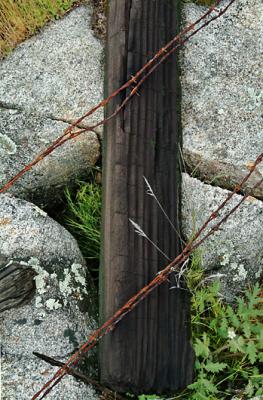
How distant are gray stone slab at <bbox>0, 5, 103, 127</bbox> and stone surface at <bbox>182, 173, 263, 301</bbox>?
0.71 metres

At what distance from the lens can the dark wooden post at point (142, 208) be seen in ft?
10.1

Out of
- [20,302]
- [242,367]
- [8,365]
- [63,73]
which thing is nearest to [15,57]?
[63,73]

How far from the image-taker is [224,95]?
Answer: 12.8ft

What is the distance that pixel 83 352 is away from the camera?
317 cm

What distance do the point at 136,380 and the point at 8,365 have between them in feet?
1.87

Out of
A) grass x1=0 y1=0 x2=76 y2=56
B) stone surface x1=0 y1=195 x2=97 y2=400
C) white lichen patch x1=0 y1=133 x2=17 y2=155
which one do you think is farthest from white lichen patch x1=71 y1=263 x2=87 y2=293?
grass x1=0 y1=0 x2=76 y2=56

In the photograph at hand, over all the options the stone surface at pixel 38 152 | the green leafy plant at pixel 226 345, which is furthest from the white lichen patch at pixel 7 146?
the green leafy plant at pixel 226 345

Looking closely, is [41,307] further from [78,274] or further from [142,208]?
[142,208]

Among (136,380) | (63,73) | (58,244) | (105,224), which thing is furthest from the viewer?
(63,73)

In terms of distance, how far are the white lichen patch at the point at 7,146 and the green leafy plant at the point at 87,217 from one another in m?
0.36

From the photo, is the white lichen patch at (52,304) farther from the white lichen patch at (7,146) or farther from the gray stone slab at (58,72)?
the gray stone slab at (58,72)

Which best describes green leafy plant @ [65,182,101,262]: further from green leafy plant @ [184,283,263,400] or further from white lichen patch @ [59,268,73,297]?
green leafy plant @ [184,283,263,400]

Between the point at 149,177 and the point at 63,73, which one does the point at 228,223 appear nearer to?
the point at 149,177

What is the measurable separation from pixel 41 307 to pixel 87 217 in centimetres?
67
